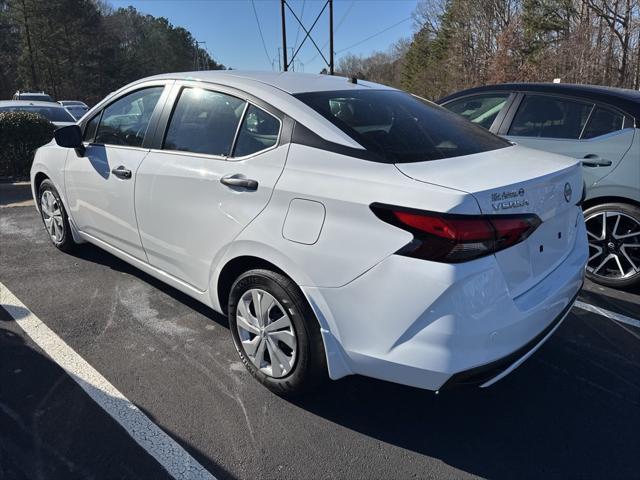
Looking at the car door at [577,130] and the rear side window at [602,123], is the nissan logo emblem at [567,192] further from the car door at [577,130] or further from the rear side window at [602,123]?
the rear side window at [602,123]

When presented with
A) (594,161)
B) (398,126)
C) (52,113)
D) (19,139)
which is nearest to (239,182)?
(398,126)

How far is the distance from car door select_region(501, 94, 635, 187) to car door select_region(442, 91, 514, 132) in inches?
5.7

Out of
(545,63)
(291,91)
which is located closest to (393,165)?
(291,91)

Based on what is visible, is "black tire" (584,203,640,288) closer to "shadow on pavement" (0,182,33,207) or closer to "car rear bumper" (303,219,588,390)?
"car rear bumper" (303,219,588,390)

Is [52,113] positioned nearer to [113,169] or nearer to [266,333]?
[113,169]

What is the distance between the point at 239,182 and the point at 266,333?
0.80m

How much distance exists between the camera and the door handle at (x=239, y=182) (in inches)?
98.6

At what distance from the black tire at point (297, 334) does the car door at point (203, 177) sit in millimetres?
289

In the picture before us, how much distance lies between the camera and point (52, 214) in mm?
4707

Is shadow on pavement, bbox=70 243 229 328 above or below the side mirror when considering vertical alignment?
below

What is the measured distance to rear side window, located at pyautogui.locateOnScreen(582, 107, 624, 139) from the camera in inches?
154

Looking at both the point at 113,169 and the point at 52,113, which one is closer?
the point at 113,169

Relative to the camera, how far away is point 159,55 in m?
75.0

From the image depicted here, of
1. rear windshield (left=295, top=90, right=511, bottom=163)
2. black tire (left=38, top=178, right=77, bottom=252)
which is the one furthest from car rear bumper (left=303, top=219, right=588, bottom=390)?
black tire (left=38, top=178, right=77, bottom=252)
